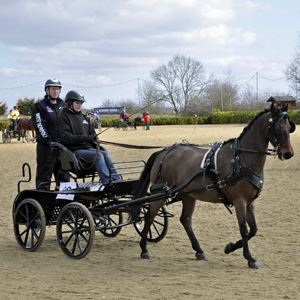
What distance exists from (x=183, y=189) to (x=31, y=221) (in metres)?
2.19

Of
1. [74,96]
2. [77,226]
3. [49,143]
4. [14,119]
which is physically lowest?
[77,226]

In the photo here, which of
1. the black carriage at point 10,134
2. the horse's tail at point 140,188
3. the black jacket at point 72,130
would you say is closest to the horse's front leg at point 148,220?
the horse's tail at point 140,188

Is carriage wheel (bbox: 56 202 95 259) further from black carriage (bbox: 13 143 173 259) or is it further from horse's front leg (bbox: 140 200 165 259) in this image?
horse's front leg (bbox: 140 200 165 259)

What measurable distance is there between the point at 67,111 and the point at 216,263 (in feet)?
9.11

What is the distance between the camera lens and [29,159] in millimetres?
16234

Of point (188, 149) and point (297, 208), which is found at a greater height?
point (188, 149)

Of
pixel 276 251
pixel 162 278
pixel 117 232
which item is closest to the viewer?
pixel 162 278

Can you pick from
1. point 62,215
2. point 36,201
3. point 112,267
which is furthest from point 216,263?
point 36,201

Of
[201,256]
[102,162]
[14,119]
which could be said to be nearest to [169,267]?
[201,256]

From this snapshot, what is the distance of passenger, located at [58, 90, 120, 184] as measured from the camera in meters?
5.27

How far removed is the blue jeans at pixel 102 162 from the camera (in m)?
5.22

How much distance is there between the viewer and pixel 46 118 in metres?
5.99

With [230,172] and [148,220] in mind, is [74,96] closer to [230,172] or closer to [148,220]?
[148,220]

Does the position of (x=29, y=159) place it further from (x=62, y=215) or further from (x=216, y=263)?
(x=216, y=263)
